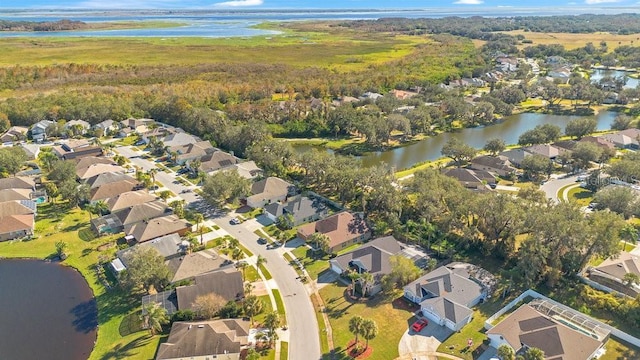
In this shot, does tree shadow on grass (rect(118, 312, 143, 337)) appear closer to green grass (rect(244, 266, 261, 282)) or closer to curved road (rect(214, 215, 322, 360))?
green grass (rect(244, 266, 261, 282))

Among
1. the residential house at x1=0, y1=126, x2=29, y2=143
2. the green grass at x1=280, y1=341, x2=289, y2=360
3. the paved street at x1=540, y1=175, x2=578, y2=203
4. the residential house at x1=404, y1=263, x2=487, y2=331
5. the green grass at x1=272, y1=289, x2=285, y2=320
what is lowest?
the paved street at x1=540, y1=175, x2=578, y2=203

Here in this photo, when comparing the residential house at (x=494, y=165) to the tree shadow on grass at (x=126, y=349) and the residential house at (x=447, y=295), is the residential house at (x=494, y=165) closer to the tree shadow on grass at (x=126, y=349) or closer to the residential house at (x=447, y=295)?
the residential house at (x=447, y=295)

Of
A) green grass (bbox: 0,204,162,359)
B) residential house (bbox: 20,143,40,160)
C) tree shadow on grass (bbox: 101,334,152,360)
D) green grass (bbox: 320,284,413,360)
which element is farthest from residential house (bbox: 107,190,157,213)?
green grass (bbox: 320,284,413,360)

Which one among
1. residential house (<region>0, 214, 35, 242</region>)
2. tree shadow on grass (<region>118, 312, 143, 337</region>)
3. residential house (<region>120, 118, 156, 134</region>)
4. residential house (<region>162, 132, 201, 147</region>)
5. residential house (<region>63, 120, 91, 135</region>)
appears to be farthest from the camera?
residential house (<region>120, 118, 156, 134</region>)

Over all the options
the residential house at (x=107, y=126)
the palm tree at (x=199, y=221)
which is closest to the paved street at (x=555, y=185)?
the palm tree at (x=199, y=221)

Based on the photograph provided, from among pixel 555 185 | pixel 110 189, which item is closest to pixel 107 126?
pixel 110 189

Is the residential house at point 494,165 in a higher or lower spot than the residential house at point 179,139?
lower
